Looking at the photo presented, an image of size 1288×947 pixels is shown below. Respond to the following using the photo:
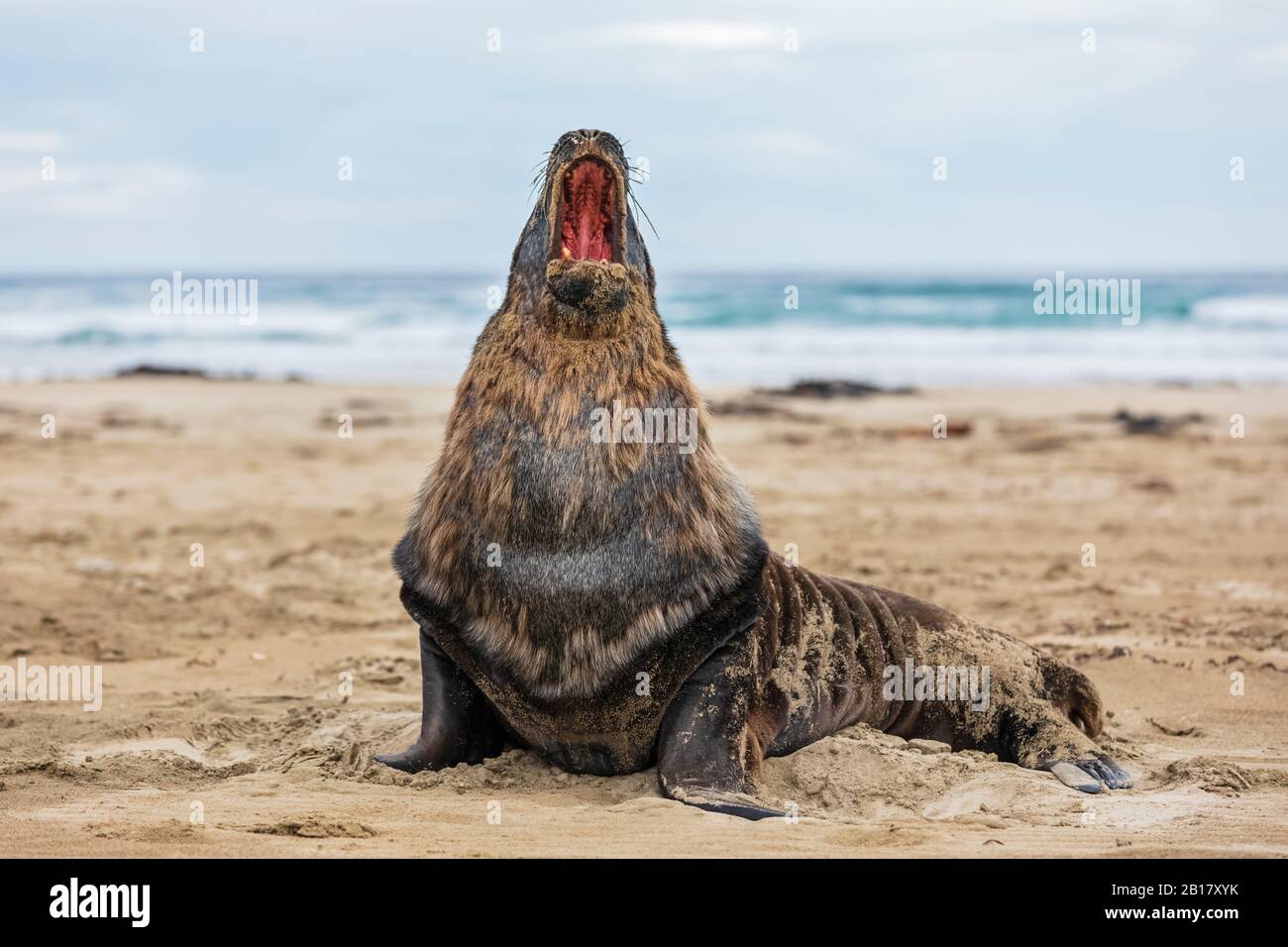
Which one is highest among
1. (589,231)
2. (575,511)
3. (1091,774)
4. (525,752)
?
(589,231)

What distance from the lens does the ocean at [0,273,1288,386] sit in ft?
90.6

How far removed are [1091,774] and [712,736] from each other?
1.60 m

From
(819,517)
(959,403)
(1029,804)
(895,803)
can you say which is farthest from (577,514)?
(959,403)

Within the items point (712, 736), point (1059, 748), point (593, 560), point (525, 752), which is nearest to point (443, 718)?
point (525, 752)

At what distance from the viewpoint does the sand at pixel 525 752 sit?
15.2 ft

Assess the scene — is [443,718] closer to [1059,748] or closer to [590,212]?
[590,212]

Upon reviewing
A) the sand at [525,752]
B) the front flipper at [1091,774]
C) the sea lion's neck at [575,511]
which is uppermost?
the sea lion's neck at [575,511]

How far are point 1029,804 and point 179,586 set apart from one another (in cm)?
607

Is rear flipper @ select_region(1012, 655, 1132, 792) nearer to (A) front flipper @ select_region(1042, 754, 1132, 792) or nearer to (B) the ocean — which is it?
(A) front flipper @ select_region(1042, 754, 1132, 792)

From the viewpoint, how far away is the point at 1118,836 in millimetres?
4590

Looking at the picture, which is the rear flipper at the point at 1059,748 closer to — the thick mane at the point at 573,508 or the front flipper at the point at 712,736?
the front flipper at the point at 712,736

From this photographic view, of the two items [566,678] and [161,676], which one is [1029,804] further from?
[161,676]

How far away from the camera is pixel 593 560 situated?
16.4 ft

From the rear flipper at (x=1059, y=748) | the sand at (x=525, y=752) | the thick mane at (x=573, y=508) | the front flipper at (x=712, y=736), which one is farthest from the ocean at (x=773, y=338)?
the front flipper at (x=712, y=736)
